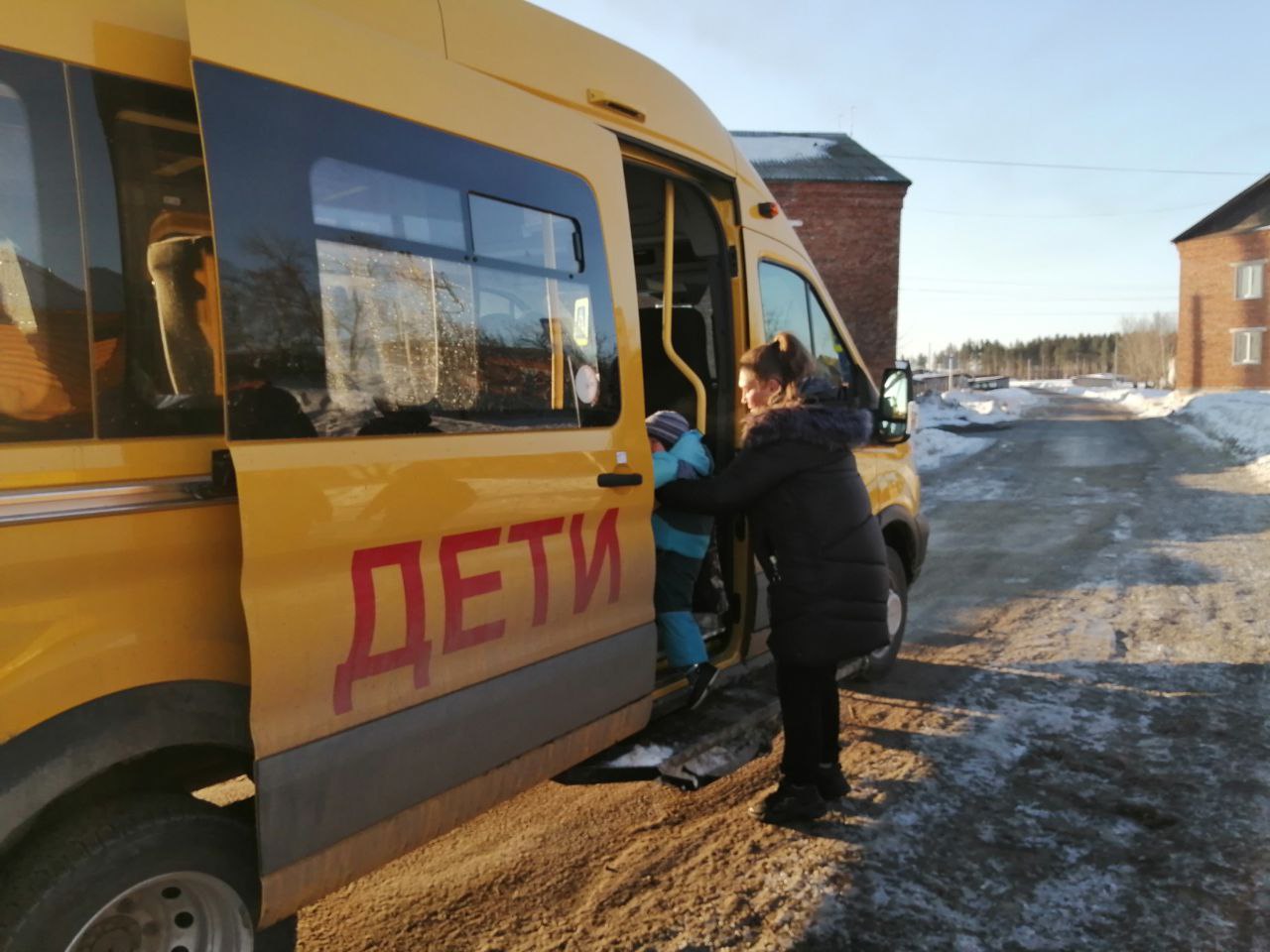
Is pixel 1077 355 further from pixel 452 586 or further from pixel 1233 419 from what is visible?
pixel 452 586

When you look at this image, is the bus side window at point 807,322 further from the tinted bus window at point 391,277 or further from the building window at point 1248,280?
the building window at point 1248,280

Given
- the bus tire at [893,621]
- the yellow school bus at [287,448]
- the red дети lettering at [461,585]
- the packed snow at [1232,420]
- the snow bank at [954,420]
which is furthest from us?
the snow bank at [954,420]

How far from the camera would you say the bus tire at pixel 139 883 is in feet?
5.80

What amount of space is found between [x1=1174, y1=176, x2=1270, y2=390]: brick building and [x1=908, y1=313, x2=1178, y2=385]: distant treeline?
139 feet

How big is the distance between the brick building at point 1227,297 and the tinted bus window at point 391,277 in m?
50.6

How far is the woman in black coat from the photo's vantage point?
3.42 m

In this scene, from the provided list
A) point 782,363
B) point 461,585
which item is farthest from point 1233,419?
point 461,585

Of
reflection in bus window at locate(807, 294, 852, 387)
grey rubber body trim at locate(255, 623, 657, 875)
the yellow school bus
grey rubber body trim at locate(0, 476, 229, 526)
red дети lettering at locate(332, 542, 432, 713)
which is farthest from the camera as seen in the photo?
reflection in bus window at locate(807, 294, 852, 387)

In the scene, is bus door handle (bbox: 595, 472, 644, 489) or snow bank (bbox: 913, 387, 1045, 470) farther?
snow bank (bbox: 913, 387, 1045, 470)

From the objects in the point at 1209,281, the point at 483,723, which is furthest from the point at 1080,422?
the point at 483,723

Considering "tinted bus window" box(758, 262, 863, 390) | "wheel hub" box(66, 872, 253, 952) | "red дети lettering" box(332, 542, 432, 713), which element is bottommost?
"wheel hub" box(66, 872, 253, 952)

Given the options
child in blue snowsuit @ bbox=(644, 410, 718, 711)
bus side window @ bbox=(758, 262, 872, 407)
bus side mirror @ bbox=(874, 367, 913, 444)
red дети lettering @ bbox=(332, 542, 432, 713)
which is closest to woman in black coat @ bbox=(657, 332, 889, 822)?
child in blue snowsuit @ bbox=(644, 410, 718, 711)

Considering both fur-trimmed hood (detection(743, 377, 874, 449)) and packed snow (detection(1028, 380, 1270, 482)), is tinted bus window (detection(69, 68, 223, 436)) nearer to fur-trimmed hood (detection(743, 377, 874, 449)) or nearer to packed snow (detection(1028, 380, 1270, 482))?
fur-trimmed hood (detection(743, 377, 874, 449))

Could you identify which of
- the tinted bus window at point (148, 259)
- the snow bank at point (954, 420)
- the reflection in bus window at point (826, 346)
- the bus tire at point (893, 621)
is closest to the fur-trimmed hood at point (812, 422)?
the reflection in bus window at point (826, 346)
